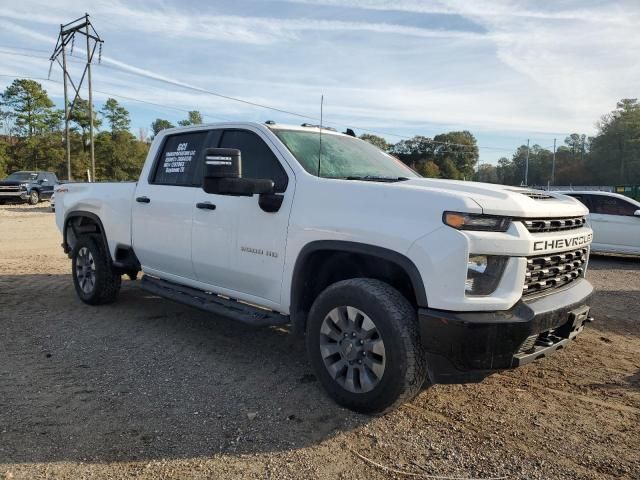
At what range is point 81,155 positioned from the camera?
4841 centimetres

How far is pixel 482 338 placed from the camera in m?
2.84

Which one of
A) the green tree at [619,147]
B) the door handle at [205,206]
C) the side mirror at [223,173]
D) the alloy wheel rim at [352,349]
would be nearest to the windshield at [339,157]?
the side mirror at [223,173]

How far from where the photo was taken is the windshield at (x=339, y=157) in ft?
13.2

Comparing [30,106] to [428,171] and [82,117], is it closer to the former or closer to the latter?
[82,117]

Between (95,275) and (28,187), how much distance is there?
2438cm

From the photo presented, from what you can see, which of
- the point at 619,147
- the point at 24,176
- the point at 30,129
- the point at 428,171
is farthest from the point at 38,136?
the point at 619,147

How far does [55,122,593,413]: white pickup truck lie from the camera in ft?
9.51

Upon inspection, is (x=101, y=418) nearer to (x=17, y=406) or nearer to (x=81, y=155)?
(x=17, y=406)

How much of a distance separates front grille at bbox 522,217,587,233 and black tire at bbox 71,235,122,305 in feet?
15.1

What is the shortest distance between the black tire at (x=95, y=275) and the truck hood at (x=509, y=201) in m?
3.97

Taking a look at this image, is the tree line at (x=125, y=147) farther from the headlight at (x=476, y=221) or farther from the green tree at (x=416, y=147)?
the headlight at (x=476, y=221)

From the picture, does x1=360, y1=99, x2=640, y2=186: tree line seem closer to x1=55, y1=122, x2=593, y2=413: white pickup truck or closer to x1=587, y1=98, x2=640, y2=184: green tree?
x1=587, y1=98, x2=640, y2=184: green tree

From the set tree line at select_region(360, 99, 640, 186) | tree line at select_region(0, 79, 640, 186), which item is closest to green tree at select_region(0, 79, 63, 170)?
tree line at select_region(0, 79, 640, 186)

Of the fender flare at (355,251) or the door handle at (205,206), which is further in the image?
the door handle at (205,206)
